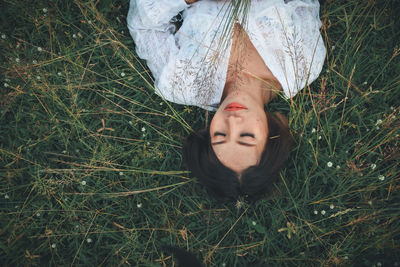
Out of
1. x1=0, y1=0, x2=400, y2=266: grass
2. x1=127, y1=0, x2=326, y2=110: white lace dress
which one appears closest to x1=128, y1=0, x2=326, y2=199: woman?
x1=127, y1=0, x2=326, y2=110: white lace dress

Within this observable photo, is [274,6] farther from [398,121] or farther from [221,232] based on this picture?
[221,232]

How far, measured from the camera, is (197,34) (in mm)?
2529

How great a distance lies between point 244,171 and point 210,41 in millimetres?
1214

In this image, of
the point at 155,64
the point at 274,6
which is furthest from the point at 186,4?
the point at 274,6

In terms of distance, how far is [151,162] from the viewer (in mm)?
2965

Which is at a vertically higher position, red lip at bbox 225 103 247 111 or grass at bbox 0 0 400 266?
red lip at bbox 225 103 247 111

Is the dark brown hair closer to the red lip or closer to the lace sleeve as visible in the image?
the red lip

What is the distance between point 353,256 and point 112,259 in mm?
2374

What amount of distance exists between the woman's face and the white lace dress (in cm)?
35

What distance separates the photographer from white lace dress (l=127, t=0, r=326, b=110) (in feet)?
7.89

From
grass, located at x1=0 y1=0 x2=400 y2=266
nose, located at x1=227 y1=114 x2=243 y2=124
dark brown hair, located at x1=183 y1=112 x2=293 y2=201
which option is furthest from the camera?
grass, located at x1=0 y1=0 x2=400 y2=266

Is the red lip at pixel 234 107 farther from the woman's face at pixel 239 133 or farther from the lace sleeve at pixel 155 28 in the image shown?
the lace sleeve at pixel 155 28

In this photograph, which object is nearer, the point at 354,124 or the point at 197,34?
the point at 197,34

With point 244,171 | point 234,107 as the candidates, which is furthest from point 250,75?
point 244,171
